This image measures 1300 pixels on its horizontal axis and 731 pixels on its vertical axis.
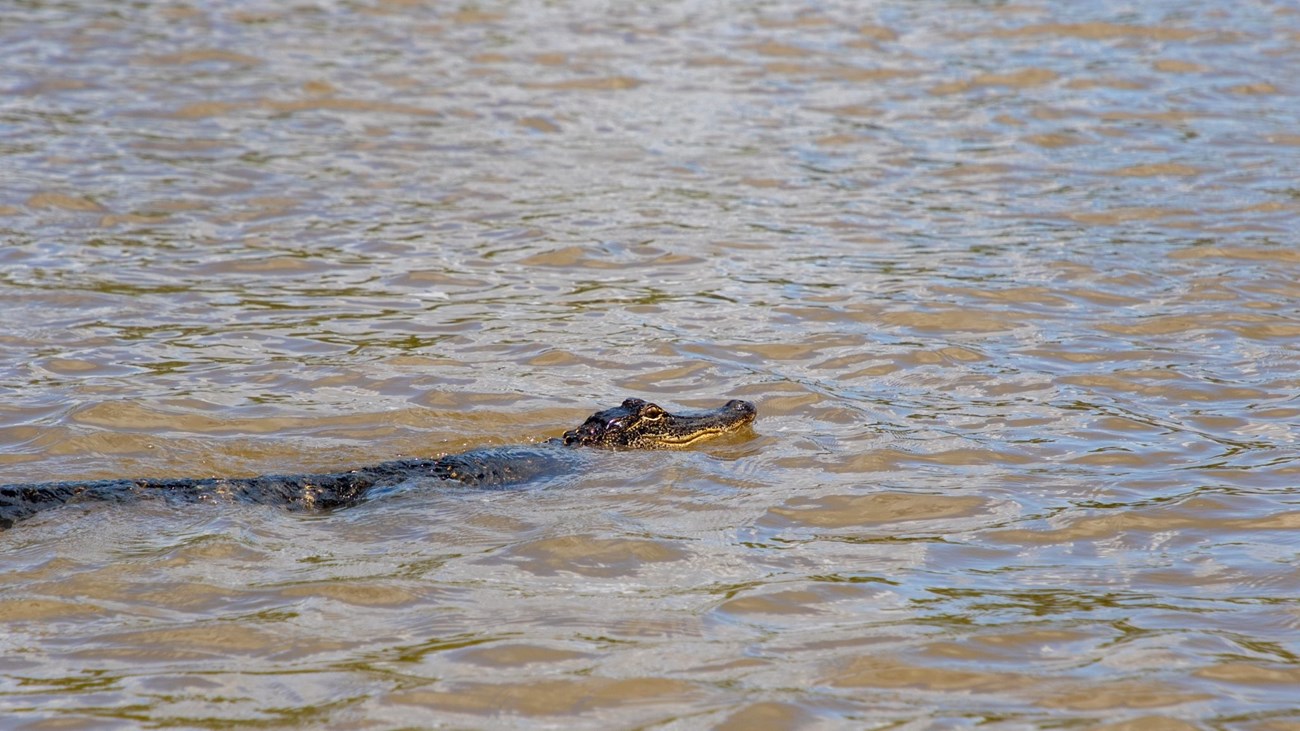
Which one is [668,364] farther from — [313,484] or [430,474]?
[313,484]

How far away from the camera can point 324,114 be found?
47.7 ft

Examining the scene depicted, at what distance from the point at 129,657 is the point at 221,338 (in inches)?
168

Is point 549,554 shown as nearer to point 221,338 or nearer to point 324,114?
point 221,338

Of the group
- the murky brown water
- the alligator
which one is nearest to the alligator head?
the alligator

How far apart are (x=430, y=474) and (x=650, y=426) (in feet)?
3.68

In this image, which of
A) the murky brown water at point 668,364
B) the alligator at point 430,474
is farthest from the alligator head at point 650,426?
the murky brown water at point 668,364

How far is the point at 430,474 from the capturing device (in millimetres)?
6750

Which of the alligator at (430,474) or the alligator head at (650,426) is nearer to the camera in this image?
the alligator at (430,474)

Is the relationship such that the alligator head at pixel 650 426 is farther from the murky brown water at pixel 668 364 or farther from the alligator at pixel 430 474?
the murky brown water at pixel 668 364

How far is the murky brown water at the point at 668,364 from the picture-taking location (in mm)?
4785

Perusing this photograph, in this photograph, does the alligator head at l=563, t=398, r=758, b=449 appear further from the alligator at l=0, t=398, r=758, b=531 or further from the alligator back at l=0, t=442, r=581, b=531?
the alligator back at l=0, t=442, r=581, b=531

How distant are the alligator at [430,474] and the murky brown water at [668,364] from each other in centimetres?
15

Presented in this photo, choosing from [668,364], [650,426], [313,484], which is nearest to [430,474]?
[313,484]

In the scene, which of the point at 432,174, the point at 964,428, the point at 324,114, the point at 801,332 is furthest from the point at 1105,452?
the point at 324,114
